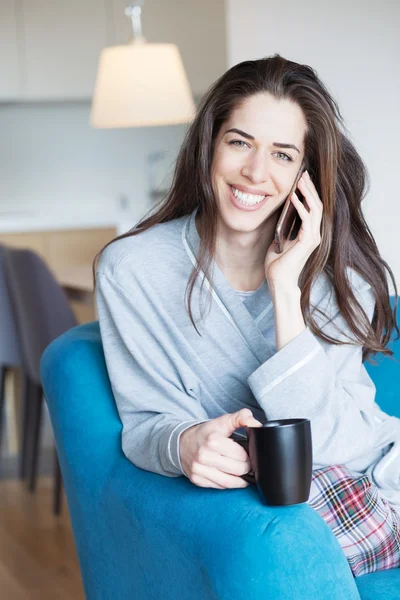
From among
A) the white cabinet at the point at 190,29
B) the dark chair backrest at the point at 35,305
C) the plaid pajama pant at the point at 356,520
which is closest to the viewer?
the plaid pajama pant at the point at 356,520

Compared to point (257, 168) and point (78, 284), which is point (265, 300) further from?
point (78, 284)

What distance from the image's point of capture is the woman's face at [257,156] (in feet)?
4.68

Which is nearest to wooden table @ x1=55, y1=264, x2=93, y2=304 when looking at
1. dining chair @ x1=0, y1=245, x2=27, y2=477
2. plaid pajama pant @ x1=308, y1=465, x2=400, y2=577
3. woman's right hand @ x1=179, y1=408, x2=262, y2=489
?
dining chair @ x1=0, y1=245, x2=27, y2=477

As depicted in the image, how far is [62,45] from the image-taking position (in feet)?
17.2

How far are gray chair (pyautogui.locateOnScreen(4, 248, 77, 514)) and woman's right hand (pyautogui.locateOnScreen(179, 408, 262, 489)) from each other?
6.04 ft

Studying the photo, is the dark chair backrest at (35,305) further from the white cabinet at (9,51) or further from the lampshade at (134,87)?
the white cabinet at (9,51)

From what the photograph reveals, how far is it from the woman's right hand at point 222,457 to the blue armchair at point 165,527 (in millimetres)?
19

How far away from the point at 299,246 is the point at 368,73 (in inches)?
27.2

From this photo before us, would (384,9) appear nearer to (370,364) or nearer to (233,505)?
(370,364)

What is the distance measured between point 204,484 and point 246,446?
7cm

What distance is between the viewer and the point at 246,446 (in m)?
1.14

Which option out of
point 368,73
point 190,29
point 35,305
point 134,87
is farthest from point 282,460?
point 190,29

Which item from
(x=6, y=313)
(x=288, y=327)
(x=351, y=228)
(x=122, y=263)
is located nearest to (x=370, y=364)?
(x=351, y=228)

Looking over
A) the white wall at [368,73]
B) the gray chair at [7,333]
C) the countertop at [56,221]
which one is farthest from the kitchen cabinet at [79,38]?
the white wall at [368,73]
